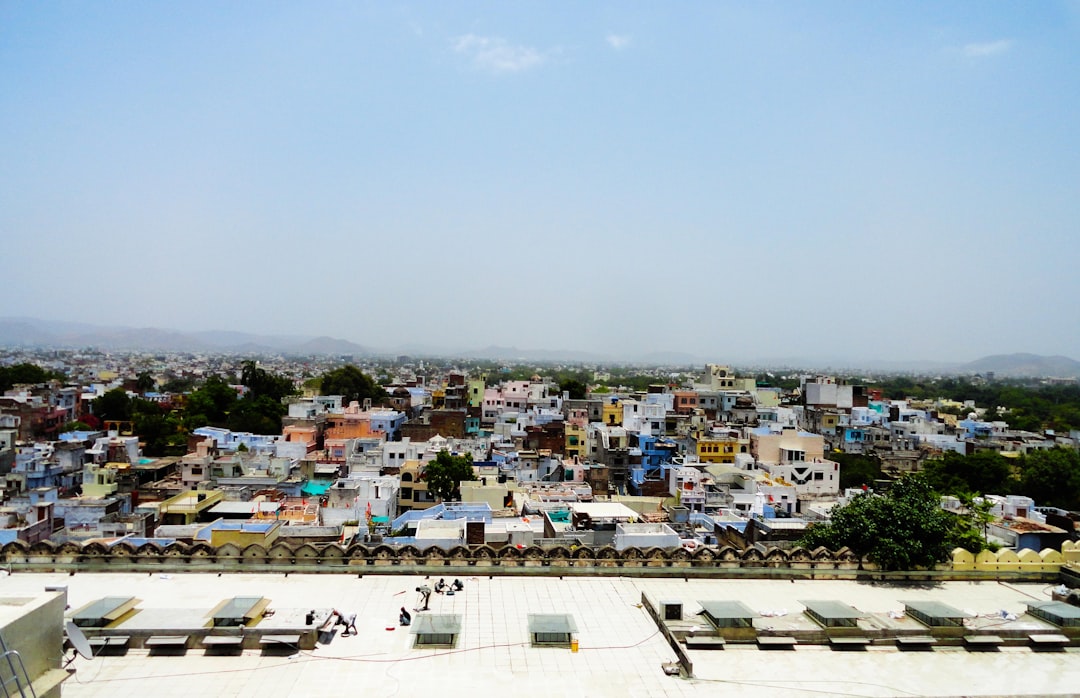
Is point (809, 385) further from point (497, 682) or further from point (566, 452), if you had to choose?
point (497, 682)

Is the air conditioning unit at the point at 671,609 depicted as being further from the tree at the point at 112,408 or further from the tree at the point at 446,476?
the tree at the point at 112,408

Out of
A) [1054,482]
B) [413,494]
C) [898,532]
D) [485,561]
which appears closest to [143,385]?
[413,494]

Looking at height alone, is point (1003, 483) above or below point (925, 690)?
below

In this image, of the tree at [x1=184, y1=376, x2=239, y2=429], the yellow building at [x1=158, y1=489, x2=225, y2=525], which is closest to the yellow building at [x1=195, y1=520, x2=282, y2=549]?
the yellow building at [x1=158, y1=489, x2=225, y2=525]

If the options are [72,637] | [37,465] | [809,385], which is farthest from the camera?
[809,385]

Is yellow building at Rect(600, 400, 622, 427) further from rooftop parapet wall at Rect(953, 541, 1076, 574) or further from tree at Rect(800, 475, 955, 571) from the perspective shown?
rooftop parapet wall at Rect(953, 541, 1076, 574)

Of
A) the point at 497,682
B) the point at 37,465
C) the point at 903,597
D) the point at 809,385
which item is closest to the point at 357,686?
the point at 497,682
